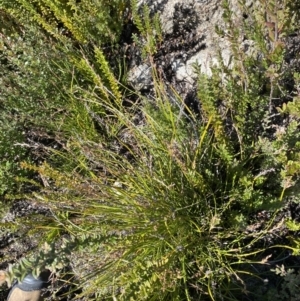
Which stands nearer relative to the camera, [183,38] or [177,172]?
[177,172]

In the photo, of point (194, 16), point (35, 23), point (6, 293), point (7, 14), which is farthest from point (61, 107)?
point (6, 293)

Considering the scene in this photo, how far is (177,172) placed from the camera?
2.17 m

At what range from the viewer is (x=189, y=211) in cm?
214

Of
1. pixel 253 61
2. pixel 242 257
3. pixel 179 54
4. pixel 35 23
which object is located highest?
pixel 35 23

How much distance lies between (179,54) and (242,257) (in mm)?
1143

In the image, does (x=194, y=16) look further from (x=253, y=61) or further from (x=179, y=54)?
(x=253, y=61)

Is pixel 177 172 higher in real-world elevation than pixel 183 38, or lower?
lower

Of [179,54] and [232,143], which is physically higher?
[179,54]

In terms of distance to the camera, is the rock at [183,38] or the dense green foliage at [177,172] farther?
the rock at [183,38]

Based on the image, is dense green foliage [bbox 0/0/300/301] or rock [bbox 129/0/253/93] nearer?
dense green foliage [bbox 0/0/300/301]

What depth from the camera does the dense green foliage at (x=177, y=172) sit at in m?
1.96

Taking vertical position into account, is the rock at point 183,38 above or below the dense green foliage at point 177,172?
above

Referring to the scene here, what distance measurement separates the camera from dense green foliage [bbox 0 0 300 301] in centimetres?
196

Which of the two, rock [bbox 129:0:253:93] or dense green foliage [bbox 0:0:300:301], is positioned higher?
rock [bbox 129:0:253:93]
